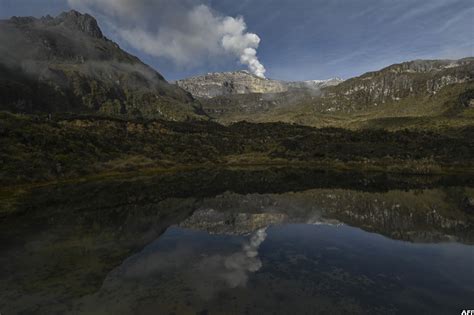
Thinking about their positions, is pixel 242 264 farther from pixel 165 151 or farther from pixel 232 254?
pixel 165 151

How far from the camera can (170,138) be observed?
174125 mm

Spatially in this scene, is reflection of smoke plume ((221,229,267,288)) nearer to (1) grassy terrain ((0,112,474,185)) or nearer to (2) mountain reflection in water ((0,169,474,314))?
(2) mountain reflection in water ((0,169,474,314))

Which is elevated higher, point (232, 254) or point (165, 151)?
point (165, 151)

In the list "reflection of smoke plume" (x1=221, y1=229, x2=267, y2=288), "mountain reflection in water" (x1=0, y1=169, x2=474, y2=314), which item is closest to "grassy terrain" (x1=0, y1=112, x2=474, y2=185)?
"mountain reflection in water" (x1=0, y1=169, x2=474, y2=314)

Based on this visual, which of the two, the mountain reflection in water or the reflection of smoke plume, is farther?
the reflection of smoke plume

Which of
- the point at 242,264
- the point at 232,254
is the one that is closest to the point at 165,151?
the point at 232,254

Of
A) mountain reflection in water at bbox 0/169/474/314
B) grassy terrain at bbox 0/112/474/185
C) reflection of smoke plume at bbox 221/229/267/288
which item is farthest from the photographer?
grassy terrain at bbox 0/112/474/185

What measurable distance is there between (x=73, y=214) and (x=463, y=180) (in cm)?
9638

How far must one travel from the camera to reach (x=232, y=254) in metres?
32.1

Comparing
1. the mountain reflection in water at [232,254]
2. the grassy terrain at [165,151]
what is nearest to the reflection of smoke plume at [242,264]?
the mountain reflection in water at [232,254]

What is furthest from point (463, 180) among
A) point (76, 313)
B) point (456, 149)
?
point (76, 313)

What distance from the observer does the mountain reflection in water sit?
21.6 metres

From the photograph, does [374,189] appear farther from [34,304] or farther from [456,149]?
[456,149]

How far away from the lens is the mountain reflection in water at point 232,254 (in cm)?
2156
